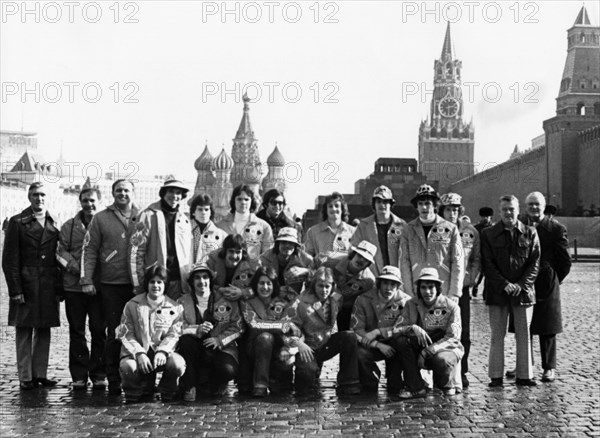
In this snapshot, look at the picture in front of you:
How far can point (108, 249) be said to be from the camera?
6.52 m

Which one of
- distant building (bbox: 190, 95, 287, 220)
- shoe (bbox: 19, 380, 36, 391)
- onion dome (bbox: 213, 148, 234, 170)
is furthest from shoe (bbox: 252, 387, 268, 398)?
onion dome (bbox: 213, 148, 234, 170)

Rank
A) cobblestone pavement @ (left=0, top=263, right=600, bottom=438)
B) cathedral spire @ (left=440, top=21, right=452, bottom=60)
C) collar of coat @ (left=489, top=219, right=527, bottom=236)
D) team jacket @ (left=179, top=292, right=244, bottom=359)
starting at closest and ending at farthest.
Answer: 1. cobblestone pavement @ (left=0, top=263, right=600, bottom=438)
2. team jacket @ (left=179, top=292, right=244, bottom=359)
3. collar of coat @ (left=489, top=219, right=527, bottom=236)
4. cathedral spire @ (left=440, top=21, right=452, bottom=60)

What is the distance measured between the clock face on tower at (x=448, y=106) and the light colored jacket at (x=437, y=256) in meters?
92.6

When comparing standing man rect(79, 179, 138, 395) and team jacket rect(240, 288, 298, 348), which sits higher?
standing man rect(79, 179, 138, 395)

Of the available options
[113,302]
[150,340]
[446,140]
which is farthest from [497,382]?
[446,140]

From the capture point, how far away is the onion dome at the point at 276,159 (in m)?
107

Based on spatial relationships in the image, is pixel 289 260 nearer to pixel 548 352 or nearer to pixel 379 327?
pixel 379 327

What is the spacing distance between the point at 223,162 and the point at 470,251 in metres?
101

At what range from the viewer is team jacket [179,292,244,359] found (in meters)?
6.39

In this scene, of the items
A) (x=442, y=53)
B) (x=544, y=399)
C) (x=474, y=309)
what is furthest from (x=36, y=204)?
(x=442, y=53)

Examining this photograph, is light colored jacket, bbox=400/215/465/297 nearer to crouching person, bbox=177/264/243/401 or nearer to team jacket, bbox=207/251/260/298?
team jacket, bbox=207/251/260/298

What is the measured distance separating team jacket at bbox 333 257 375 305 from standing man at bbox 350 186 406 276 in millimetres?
183

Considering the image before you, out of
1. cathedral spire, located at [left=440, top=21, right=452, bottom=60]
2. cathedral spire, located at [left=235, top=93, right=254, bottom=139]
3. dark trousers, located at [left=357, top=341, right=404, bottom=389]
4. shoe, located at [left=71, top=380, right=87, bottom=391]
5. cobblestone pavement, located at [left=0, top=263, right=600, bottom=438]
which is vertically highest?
cathedral spire, located at [left=440, top=21, right=452, bottom=60]

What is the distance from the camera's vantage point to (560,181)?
171 ft
